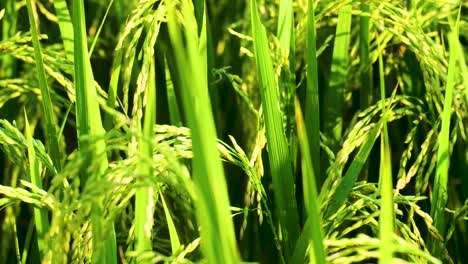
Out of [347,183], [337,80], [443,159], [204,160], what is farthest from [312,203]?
[337,80]

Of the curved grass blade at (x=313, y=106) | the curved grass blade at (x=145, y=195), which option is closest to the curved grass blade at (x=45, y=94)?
the curved grass blade at (x=145, y=195)

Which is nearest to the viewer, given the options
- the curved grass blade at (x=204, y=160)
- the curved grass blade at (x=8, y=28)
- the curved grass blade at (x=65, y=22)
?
the curved grass blade at (x=204, y=160)

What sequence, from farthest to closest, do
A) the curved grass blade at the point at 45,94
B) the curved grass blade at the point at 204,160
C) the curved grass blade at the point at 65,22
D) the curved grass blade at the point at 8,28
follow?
the curved grass blade at the point at 8,28 → the curved grass blade at the point at 65,22 → the curved grass blade at the point at 45,94 → the curved grass blade at the point at 204,160

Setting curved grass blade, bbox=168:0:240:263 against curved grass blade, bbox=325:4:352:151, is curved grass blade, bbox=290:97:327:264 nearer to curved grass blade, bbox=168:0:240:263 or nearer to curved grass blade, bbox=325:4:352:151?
curved grass blade, bbox=168:0:240:263

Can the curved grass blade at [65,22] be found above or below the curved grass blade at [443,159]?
above

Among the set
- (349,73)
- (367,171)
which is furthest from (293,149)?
(349,73)

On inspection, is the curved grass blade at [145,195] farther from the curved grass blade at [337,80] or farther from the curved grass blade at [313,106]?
the curved grass blade at [337,80]

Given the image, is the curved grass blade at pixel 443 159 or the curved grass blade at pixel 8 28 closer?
the curved grass blade at pixel 443 159

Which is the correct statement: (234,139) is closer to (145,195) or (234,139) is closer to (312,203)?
(145,195)
